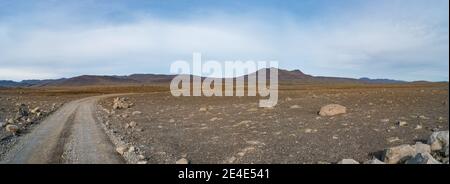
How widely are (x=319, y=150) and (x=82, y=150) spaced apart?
809 centimetres

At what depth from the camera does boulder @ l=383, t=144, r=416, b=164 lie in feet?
37.6

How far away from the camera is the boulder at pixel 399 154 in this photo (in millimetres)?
11474

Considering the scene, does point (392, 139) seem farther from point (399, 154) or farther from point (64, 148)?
point (64, 148)

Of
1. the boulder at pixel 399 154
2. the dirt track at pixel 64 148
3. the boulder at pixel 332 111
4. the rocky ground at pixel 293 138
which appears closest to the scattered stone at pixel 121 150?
the rocky ground at pixel 293 138

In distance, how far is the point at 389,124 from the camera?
18578mm

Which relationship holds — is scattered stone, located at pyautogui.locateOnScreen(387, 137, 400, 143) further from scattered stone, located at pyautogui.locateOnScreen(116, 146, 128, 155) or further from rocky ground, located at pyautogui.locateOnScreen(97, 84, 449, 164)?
scattered stone, located at pyautogui.locateOnScreen(116, 146, 128, 155)

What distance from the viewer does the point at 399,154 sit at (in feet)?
37.9

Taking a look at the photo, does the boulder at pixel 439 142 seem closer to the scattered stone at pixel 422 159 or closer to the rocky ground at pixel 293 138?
the rocky ground at pixel 293 138

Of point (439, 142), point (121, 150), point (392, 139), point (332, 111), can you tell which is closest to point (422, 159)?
point (439, 142)

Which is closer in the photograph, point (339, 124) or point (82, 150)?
point (82, 150)
